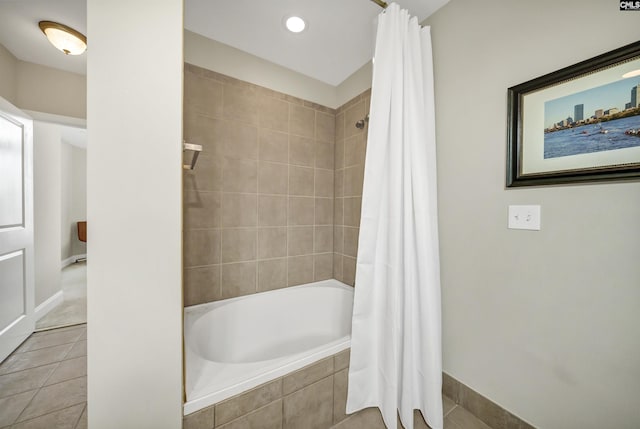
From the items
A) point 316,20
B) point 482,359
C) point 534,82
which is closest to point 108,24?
point 316,20

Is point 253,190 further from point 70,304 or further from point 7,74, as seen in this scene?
point 70,304

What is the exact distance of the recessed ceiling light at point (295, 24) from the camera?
151 cm

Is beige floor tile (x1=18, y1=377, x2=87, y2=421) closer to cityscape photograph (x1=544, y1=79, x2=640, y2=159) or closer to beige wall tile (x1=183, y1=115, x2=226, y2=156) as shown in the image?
beige wall tile (x1=183, y1=115, x2=226, y2=156)

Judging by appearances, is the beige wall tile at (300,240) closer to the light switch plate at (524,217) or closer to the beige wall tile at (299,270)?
the beige wall tile at (299,270)

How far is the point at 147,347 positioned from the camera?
0.73 metres

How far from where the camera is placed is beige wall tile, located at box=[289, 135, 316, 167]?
80.4 inches

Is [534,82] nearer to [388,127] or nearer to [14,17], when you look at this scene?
[388,127]

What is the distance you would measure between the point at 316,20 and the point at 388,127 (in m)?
1.00

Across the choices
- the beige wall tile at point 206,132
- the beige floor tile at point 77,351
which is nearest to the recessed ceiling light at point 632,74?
the beige wall tile at point 206,132

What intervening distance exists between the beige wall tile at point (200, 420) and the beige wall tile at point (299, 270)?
1212 millimetres

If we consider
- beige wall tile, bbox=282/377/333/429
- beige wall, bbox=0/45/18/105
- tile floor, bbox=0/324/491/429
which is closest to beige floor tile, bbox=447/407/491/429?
tile floor, bbox=0/324/491/429

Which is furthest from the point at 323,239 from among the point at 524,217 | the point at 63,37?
the point at 63,37

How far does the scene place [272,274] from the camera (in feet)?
6.49

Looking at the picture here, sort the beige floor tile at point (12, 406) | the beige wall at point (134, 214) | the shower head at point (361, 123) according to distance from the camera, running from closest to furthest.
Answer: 1. the beige wall at point (134, 214)
2. the beige floor tile at point (12, 406)
3. the shower head at point (361, 123)
